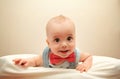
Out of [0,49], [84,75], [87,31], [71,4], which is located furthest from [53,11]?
[84,75]

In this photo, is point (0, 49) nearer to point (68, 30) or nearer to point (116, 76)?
point (68, 30)

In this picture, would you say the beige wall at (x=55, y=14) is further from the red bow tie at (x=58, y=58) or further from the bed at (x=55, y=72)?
the bed at (x=55, y=72)

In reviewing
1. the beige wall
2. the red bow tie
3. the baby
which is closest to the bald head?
the baby

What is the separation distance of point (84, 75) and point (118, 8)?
58 centimetres

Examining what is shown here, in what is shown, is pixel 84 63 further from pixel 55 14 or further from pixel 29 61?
pixel 55 14

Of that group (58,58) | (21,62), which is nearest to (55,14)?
(58,58)

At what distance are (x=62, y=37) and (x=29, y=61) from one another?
0.16m

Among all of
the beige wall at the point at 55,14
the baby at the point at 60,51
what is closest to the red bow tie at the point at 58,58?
the baby at the point at 60,51

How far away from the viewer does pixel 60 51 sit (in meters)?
0.89

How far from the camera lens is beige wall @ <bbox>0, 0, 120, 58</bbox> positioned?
1.21m

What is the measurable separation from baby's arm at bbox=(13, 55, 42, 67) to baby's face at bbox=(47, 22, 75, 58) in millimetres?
103

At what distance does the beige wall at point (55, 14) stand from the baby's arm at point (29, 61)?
0.29m

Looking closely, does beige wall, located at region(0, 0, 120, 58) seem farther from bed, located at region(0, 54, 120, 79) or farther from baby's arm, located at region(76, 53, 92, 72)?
bed, located at region(0, 54, 120, 79)

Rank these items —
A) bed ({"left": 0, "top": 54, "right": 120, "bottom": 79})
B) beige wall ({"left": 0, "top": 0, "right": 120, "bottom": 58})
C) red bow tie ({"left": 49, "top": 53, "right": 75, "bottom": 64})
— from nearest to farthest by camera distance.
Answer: bed ({"left": 0, "top": 54, "right": 120, "bottom": 79}) < red bow tie ({"left": 49, "top": 53, "right": 75, "bottom": 64}) < beige wall ({"left": 0, "top": 0, "right": 120, "bottom": 58})
